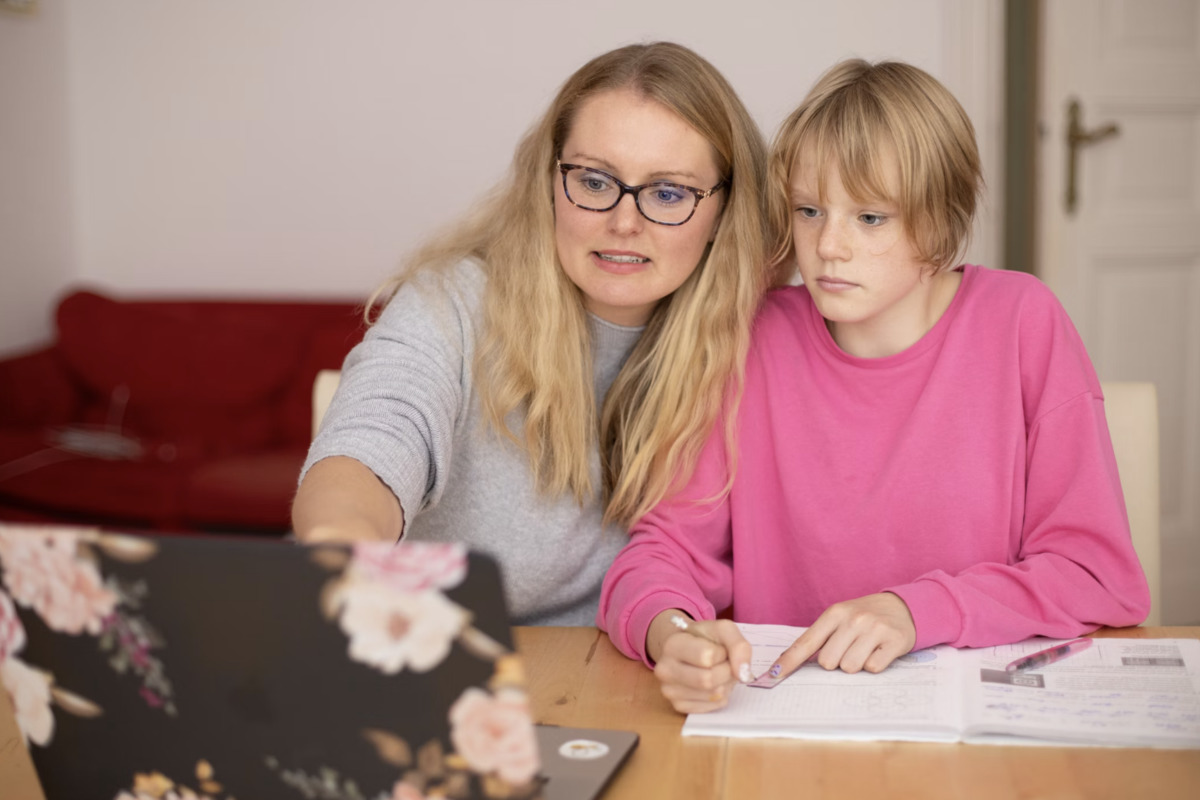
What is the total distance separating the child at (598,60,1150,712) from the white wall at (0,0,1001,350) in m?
2.29

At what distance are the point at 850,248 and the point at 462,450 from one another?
1.68 feet

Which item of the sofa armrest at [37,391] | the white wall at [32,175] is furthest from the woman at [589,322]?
the white wall at [32,175]

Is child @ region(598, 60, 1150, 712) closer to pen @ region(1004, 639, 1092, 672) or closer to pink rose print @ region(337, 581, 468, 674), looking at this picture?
pen @ region(1004, 639, 1092, 672)

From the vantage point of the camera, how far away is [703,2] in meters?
3.53

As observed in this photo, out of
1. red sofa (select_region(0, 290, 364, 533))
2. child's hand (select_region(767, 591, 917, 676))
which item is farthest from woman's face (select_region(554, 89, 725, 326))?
red sofa (select_region(0, 290, 364, 533))

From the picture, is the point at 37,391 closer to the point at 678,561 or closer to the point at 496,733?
the point at 678,561

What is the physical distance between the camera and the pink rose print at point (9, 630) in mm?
709

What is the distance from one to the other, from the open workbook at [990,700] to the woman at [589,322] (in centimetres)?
37

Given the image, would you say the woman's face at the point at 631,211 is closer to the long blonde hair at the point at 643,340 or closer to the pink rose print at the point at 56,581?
the long blonde hair at the point at 643,340

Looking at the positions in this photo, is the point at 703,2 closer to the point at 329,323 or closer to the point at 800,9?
the point at 800,9

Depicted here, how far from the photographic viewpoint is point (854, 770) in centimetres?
88

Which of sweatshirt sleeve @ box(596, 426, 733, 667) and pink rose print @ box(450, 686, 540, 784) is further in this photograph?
sweatshirt sleeve @ box(596, 426, 733, 667)

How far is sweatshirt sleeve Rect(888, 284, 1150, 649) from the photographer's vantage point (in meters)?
1.12

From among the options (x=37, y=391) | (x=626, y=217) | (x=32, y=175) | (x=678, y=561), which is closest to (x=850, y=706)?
(x=678, y=561)
